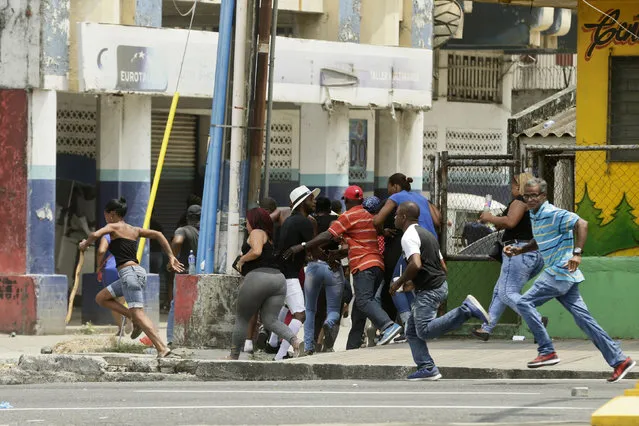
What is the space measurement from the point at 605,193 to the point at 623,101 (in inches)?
43.1

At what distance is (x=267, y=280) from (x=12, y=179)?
657cm

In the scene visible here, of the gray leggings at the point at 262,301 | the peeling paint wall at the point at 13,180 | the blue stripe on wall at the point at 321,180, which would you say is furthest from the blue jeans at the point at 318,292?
the blue stripe on wall at the point at 321,180

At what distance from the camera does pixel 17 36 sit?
2177 centimetres

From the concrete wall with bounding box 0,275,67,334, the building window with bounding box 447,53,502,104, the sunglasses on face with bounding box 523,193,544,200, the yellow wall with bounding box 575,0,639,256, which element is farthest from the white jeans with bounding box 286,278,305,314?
the building window with bounding box 447,53,502,104

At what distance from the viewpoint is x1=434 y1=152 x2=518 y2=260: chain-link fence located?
61.9 ft

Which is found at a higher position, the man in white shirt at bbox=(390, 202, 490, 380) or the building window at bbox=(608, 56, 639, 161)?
the building window at bbox=(608, 56, 639, 161)

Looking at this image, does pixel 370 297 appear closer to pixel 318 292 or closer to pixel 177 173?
pixel 318 292

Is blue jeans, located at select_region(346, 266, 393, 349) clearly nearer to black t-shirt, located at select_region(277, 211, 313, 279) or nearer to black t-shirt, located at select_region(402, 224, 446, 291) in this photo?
black t-shirt, located at select_region(277, 211, 313, 279)

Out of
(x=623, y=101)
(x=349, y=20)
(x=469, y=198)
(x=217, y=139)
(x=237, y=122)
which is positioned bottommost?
(x=469, y=198)

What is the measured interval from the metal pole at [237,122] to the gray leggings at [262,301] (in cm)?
157

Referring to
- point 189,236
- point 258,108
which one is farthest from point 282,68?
point 258,108

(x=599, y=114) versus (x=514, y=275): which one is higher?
(x=599, y=114)

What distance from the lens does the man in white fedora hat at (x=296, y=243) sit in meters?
17.4

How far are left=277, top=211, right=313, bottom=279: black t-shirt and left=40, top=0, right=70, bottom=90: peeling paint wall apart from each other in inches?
223
